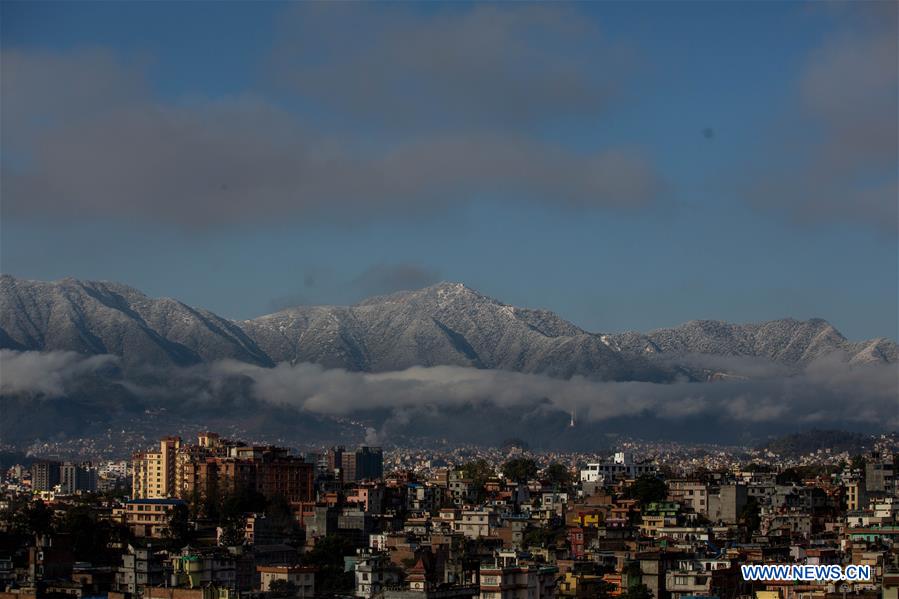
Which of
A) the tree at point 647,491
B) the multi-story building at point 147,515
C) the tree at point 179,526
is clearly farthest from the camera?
the tree at point 647,491

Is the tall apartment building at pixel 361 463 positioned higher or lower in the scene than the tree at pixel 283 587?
higher

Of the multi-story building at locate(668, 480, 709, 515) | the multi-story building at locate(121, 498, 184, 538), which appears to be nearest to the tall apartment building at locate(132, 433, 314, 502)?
the multi-story building at locate(121, 498, 184, 538)

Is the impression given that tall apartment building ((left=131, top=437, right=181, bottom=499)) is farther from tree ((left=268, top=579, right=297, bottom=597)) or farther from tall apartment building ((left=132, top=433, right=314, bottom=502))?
tree ((left=268, top=579, right=297, bottom=597))

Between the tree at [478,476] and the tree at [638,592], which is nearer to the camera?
the tree at [638,592]

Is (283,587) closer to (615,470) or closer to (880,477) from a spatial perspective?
(880,477)

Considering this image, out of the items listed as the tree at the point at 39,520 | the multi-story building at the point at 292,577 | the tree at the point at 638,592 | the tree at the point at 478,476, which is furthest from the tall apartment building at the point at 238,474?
the tree at the point at 638,592

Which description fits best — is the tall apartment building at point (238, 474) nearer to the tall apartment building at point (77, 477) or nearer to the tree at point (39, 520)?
the tree at point (39, 520)
